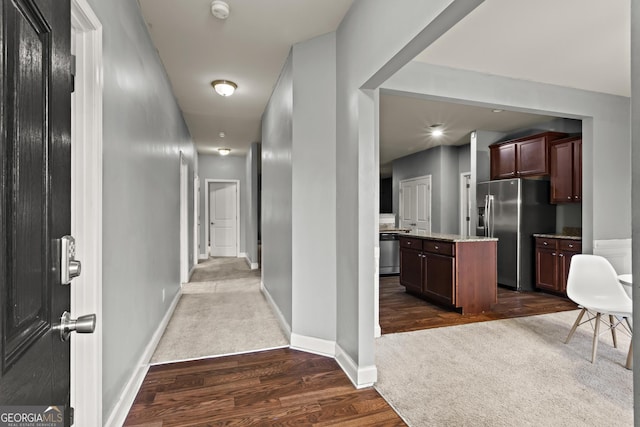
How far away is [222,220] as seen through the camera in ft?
27.6

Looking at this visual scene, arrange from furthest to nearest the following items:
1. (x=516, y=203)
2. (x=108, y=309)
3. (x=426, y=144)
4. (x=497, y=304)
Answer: (x=426, y=144) < (x=516, y=203) < (x=497, y=304) < (x=108, y=309)

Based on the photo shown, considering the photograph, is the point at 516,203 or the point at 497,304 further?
the point at 516,203

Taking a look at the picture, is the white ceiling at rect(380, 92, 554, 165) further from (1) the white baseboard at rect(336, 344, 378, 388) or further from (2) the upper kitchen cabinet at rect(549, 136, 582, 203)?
(1) the white baseboard at rect(336, 344, 378, 388)

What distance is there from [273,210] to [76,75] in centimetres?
257

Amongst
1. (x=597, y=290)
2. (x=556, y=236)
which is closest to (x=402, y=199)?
(x=556, y=236)

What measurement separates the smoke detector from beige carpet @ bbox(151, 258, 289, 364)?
2.62 meters

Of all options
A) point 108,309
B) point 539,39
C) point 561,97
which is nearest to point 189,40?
point 108,309

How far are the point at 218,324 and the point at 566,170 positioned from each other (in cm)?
506

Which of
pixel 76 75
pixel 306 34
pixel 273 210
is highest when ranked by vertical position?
pixel 306 34

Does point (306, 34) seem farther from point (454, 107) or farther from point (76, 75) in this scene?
point (454, 107)

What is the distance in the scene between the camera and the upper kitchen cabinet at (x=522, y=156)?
15.8 feet

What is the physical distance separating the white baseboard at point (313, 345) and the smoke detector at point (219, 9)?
2.57 meters

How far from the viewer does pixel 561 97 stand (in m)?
3.49

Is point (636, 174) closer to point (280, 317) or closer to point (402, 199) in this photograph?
point (280, 317)
